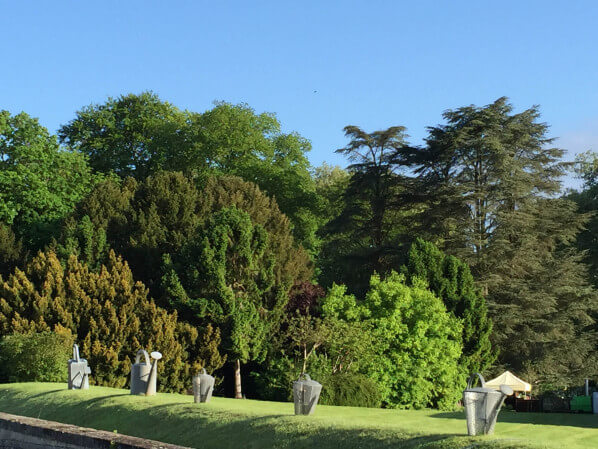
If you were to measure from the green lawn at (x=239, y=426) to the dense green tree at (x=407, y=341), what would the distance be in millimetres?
17001

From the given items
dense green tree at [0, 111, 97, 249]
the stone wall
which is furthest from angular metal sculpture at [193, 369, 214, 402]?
dense green tree at [0, 111, 97, 249]

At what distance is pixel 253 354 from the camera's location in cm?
3653

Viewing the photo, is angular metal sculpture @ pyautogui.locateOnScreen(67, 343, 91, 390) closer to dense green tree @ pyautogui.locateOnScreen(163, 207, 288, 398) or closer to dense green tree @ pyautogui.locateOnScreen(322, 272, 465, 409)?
dense green tree @ pyautogui.locateOnScreen(163, 207, 288, 398)

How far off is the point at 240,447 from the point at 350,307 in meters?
24.5

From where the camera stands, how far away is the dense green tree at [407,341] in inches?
1457

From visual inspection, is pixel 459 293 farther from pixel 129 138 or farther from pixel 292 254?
pixel 129 138

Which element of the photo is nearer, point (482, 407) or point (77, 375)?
point (482, 407)

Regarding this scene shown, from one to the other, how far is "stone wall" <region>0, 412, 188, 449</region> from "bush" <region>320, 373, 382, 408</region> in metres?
18.1

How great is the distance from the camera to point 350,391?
33719 mm

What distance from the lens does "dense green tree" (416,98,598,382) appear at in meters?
46.8

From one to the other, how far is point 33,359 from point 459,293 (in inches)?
882

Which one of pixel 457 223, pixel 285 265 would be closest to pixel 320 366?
pixel 285 265

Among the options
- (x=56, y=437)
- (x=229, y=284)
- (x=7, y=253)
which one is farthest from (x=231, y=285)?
(x=56, y=437)

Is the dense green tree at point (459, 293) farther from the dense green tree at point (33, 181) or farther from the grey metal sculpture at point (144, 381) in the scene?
the grey metal sculpture at point (144, 381)
